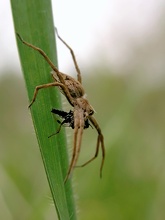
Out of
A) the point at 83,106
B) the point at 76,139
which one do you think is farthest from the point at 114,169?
the point at 76,139

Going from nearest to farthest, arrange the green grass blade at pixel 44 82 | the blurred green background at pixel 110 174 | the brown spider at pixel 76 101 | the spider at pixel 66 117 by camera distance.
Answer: the green grass blade at pixel 44 82, the spider at pixel 66 117, the brown spider at pixel 76 101, the blurred green background at pixel 110 174

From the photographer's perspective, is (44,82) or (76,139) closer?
(44,82)

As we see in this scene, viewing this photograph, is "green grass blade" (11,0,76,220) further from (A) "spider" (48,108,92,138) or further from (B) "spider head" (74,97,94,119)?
(B) "spider head" (74,97,94,119)

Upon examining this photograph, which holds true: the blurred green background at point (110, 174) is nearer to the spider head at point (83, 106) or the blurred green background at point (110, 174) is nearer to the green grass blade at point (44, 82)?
the spider head at point (83, 106)

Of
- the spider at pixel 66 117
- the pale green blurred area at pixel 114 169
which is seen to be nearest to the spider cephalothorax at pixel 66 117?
the spider at pixel 66 117

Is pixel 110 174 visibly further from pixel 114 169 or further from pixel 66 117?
pixel 66 117

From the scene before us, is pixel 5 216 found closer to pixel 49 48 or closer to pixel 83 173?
pixel 83 173
